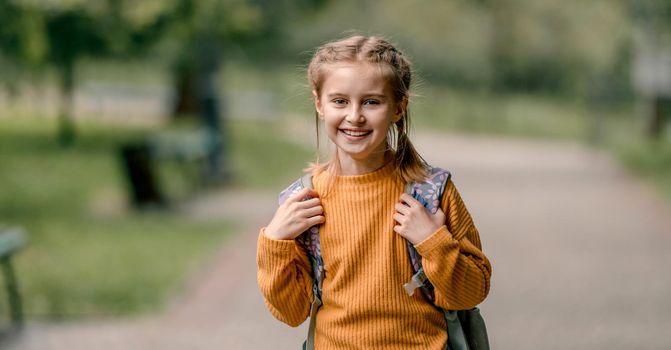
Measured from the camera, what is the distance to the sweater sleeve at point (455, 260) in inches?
103

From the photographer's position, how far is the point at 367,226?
8.82ft

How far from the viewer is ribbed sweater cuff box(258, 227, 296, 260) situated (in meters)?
2.71

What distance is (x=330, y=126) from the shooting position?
2.72m

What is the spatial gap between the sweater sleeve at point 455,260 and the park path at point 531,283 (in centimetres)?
431

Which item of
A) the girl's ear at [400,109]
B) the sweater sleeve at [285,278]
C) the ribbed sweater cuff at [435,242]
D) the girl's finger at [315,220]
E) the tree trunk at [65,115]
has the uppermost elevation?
the girl's ear at [400,109]

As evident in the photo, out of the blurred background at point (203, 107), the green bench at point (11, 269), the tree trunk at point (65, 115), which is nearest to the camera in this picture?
the green bench at point (11, 269)

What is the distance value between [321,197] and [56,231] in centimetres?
1014

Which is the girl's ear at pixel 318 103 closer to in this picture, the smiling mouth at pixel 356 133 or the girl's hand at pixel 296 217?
the smiling mouth at pixel 356 133

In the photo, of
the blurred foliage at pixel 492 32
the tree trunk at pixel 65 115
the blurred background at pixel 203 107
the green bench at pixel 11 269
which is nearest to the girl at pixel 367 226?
the blurred background at pixel 203 107

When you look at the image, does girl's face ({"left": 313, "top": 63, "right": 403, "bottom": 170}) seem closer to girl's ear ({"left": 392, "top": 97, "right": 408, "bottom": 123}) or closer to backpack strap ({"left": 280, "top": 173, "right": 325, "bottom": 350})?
girl's ear ({"left": 392, "top": 97, "right": 408, "bottom": 123})

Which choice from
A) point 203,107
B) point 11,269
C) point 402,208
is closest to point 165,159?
point 203,107

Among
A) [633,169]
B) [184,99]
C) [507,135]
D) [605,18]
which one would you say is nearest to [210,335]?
[633,169]

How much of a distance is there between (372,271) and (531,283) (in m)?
6.80

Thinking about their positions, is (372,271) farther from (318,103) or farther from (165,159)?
(165,159)
